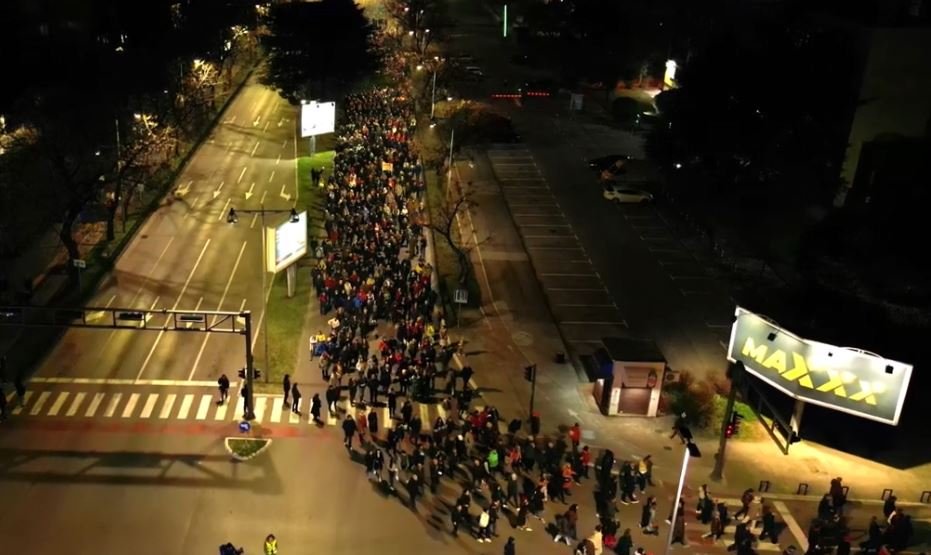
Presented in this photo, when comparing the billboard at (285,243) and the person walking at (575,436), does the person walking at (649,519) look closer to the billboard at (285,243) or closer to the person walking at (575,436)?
the person walking at (575,436)

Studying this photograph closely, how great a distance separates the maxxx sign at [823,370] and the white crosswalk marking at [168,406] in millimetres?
22682

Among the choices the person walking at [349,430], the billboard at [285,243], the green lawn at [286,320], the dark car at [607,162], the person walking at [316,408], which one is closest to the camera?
the person walking at [349,430]

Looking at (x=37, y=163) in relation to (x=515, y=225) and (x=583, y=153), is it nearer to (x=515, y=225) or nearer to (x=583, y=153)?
(x=515, y=225)

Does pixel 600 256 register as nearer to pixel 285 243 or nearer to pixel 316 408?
pixel 285 243

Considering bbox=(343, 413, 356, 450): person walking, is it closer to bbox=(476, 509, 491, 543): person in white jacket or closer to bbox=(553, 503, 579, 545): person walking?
bbox=(476, 509, 491, 543): person in white jacket

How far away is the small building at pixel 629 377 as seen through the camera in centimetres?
3369

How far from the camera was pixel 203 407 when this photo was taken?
112 feet

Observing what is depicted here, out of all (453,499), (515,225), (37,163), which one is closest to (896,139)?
(515,225)

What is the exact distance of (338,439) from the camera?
3206 cm

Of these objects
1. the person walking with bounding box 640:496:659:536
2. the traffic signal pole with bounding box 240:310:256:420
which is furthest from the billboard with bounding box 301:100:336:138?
the person walking with bounding box 640:496:659:536

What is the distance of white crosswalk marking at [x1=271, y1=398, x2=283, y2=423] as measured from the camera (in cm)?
3331

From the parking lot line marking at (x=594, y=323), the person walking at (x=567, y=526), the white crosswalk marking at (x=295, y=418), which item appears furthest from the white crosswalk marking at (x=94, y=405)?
the parking lot line marking at (x=594, y=323)

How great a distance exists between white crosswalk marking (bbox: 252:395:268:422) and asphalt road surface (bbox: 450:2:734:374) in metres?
15.1

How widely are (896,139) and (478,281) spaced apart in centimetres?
2708
